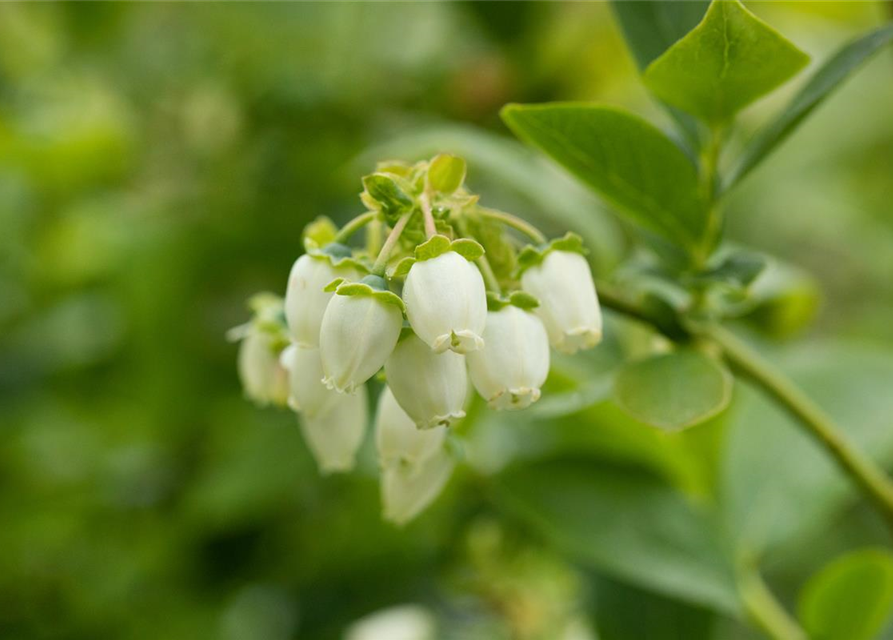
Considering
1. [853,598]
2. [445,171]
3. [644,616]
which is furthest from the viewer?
[644,616]

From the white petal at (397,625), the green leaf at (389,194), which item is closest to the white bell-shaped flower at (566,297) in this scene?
the green leaf at (389,194)

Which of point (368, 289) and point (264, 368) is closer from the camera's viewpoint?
point (368, 289)

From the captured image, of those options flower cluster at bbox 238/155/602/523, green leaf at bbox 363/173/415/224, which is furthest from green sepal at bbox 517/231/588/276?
green leaf at bbox 363/173/415/224

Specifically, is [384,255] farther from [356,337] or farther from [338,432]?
[338,432]

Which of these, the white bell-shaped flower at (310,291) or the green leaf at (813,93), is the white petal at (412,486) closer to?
the white bell-shaped flower at (310,291)

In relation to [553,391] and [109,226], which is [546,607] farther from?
[109,226]

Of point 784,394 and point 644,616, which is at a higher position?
point 784,394

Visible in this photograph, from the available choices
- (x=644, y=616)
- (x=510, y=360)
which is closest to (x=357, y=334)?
(x=510, y=360)
